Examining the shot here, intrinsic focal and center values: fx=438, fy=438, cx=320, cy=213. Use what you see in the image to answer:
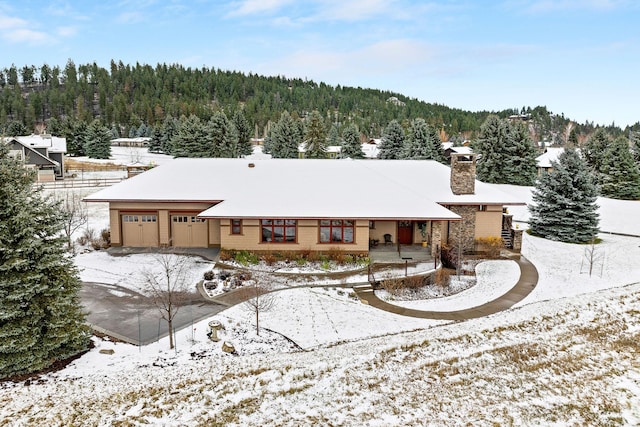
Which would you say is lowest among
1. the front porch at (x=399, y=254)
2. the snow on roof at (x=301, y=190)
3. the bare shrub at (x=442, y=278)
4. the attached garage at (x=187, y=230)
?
the bare shrub at (x=442, y=278)

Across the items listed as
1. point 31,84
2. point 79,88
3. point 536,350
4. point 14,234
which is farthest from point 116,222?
point 31,84

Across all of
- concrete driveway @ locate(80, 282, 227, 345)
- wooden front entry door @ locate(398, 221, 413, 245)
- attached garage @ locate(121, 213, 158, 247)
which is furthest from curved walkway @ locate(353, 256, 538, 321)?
attached garage @ locate(121, 213, 158, 247)

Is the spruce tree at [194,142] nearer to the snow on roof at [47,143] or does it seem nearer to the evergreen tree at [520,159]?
the snow on roof at [47,143]

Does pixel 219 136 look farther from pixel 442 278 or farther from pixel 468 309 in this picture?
pixel 468 309

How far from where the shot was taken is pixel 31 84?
187125 millimetres

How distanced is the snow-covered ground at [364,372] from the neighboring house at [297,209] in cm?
456

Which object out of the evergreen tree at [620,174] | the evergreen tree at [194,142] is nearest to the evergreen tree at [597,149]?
the evergreen tree at [620,174]

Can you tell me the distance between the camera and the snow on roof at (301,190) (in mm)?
21016

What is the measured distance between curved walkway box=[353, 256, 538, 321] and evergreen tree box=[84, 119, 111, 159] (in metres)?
65.6

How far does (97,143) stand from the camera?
232 ft

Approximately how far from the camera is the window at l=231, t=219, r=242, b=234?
2133 cm

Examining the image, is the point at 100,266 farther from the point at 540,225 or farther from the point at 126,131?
the point at 126,131

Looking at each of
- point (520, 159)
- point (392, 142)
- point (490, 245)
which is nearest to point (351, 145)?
point (392, 142)

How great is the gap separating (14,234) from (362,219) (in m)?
13.5
